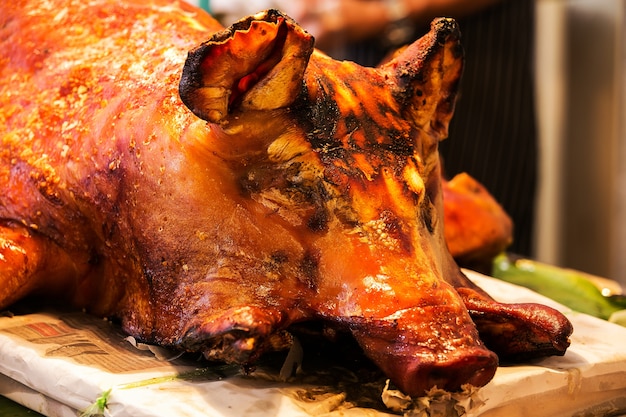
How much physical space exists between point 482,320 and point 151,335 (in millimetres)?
591

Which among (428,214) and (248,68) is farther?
(428,214)

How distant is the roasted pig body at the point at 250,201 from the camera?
1.28 metres

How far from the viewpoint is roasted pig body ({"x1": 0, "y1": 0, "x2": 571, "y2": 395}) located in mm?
1276

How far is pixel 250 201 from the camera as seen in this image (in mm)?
1403

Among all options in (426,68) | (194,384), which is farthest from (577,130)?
(194,384)

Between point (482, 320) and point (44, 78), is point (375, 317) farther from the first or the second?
point (44, 78)

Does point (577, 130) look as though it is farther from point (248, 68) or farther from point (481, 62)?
point (248, 68)

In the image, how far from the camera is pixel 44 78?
5.85 feet

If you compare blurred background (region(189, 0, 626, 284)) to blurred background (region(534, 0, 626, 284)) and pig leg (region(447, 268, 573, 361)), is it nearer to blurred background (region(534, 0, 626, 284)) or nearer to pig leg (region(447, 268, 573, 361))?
blurred background (region(534, 0, 626, 284))

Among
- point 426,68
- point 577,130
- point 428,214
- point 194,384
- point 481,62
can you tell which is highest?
point 426,68

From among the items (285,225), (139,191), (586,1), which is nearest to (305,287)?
(285,225)

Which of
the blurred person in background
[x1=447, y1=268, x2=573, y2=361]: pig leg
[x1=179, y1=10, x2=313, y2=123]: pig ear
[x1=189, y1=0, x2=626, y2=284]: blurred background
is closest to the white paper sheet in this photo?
[x1=447, y1=268, x2=573, y2=361]: pig leg

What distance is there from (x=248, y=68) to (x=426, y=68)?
0.40m

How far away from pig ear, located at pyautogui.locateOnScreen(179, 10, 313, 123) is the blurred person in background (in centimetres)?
295
